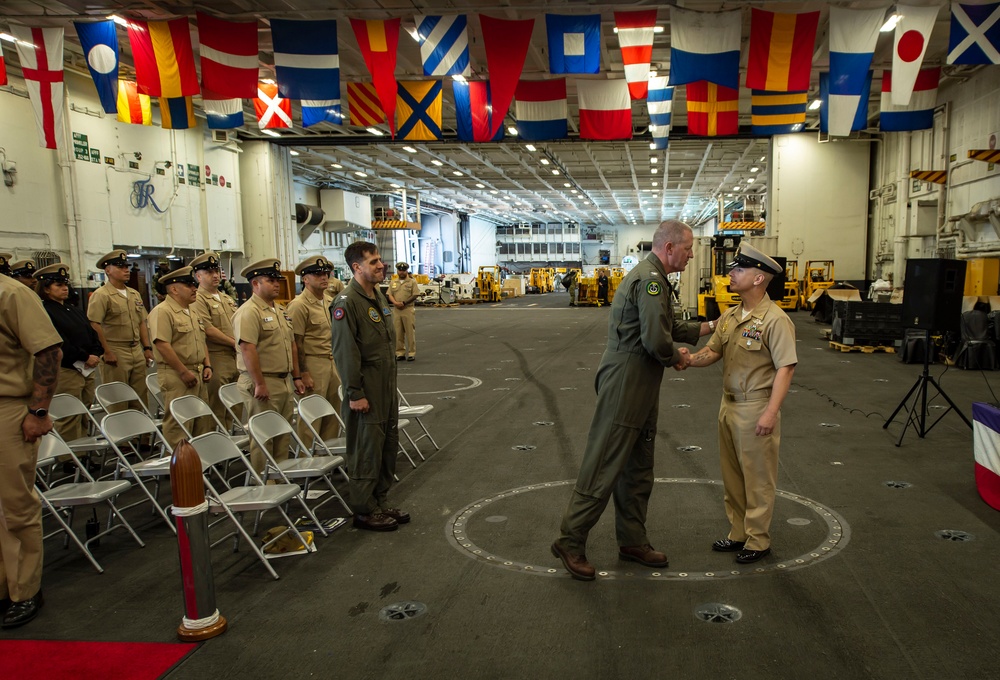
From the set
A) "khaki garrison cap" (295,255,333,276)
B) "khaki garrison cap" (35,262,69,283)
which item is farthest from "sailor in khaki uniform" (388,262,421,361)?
"khaki garrison cap" (35,262,69,283)

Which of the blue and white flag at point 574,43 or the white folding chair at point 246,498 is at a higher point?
the blue and white flag at point 574,43

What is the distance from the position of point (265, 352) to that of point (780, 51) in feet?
30.9

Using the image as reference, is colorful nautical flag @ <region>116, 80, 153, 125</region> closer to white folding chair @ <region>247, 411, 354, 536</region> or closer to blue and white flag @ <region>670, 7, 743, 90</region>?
blue and white flag @ <region>670, 7, 743, 90</region>

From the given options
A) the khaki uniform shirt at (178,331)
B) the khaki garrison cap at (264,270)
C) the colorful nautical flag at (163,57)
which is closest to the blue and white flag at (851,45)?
the khaki garrison cap at (264,270)

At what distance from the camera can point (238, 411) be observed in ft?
21.9

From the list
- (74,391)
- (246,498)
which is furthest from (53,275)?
(246,498)

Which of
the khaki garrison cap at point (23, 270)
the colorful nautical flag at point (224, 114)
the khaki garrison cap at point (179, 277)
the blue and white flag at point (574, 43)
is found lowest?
the khaki garrison cap at point (179, 277)

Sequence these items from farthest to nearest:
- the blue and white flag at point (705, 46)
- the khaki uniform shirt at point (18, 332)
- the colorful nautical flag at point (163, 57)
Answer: the colorful nautical flag at point (163, 57) → the blue and white flag at point (705, 46) → the khaki uniform shirt at point (18, 332)

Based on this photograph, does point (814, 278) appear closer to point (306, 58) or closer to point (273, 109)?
point (273, 109)

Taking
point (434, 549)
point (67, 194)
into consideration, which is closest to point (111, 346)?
point (434, 549)

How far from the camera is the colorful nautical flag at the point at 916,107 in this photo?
12.7 m

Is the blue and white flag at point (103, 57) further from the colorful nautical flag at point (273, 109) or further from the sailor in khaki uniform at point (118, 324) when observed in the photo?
the sailor in khaki uniform at point (118, 324)

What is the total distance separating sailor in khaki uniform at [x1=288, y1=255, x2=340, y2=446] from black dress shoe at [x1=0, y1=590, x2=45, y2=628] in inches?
103

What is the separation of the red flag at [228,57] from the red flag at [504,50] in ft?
13.0
